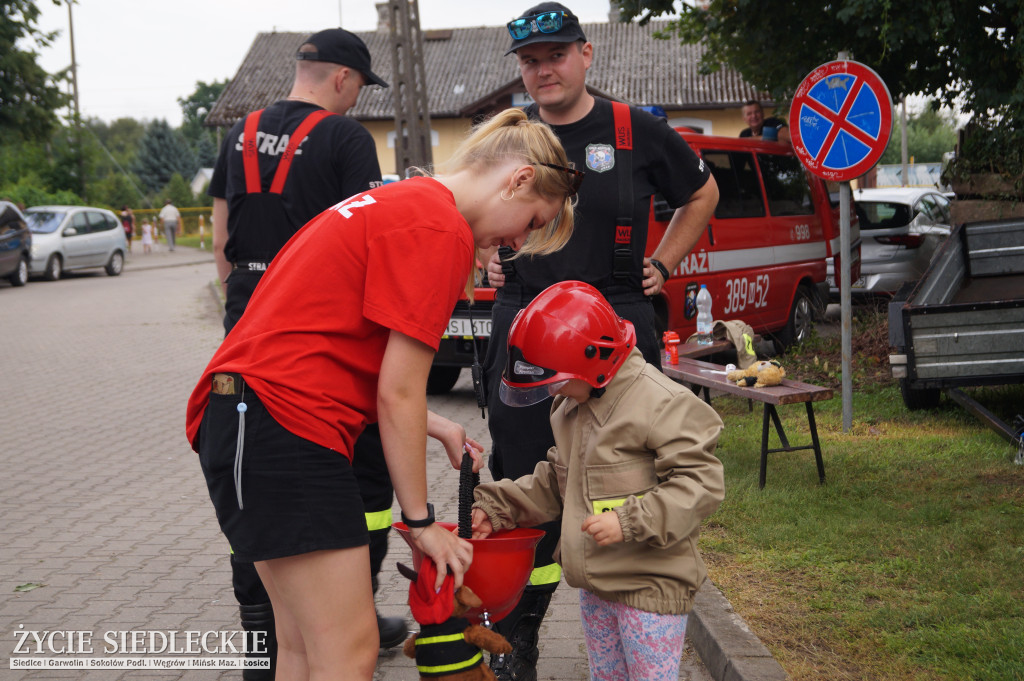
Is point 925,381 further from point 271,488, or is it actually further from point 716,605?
point 271,488

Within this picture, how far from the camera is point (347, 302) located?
2193mm

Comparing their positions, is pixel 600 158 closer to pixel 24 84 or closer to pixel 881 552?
pixel 881 552

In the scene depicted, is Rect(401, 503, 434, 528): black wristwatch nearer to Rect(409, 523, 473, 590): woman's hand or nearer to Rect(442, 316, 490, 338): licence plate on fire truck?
Rect(409, 523, 473, 590): woman's hand

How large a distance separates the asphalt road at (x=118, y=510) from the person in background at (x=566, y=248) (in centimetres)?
59

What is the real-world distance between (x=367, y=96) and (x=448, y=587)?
1528 inches

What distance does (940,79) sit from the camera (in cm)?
1074

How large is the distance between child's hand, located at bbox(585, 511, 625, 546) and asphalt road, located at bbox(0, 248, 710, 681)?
4.83 feet

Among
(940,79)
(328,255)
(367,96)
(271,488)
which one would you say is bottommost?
(271,488)

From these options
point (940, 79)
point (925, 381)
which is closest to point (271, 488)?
point (925, 381)

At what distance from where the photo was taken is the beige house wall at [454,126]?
37125 mm

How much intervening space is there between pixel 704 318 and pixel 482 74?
33.2 m

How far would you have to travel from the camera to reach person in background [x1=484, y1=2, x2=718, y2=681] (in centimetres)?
340

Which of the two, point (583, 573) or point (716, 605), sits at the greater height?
point (583, 573)

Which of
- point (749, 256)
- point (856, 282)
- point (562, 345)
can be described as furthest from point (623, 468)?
point (856, 282)
